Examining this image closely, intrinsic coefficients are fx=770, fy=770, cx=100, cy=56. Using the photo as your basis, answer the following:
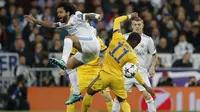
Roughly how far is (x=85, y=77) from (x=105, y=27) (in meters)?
7.75

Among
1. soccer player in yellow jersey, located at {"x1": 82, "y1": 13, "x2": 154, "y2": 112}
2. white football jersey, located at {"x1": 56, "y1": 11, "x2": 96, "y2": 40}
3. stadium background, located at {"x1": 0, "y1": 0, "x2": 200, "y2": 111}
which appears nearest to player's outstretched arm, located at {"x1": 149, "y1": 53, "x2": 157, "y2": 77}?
soccer player in yellow jersey, located at {"x1": 82, "y1": 13, "x2": 154, "y2": 112}

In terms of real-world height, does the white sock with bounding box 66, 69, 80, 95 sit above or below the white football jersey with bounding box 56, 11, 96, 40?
below

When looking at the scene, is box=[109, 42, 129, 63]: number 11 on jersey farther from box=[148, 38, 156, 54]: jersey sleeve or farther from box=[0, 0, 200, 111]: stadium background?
box=[0, 0, 200, 111]: stadium background

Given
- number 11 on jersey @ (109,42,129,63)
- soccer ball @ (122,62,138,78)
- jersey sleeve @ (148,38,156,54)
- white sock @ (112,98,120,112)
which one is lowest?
white sock @ (112,98,120,112)

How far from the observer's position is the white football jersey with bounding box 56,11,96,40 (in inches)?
589

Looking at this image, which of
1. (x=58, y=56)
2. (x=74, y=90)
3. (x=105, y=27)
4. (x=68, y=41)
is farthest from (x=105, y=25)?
(x=68, y=41)

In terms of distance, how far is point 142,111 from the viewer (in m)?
20.7

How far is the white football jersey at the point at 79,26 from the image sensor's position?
49.1ft

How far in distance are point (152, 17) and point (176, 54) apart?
246 cm

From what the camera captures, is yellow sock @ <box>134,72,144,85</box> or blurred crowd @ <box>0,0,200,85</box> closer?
yellow sock @ <box>134,72,144,85</box>

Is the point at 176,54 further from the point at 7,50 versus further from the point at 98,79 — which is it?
the point at 98,79

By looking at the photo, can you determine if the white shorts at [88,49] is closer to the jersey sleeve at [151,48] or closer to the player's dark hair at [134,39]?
the player's dark hair at [134,39]

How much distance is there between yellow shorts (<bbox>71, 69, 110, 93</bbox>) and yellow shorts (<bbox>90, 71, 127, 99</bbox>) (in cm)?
140

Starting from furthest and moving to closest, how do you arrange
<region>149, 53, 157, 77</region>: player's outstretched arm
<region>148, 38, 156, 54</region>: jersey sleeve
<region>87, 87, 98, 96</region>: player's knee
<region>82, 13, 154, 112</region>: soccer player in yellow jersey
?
<region>148, 38, 156, 54</region>: jersey sleeve → <region>149, 53, 157, 77</region>: player's outstretched arm → <region>87, 87, 98, 96</region>: player's knee → <region>82, 13, 154, 112</region>: soccer player in yellow jersey
